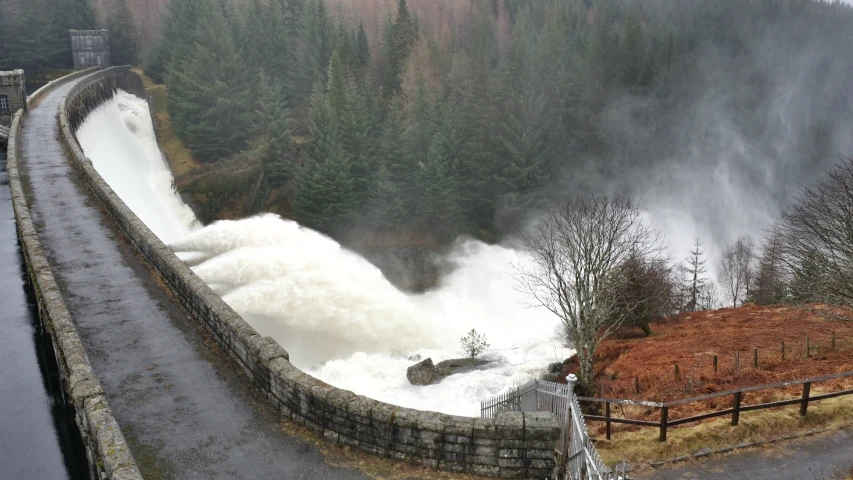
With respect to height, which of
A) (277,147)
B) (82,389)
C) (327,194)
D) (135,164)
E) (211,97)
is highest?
(211,97)

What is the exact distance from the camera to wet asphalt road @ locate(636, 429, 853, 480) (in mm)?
11375

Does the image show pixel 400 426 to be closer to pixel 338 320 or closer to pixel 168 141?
pixel 338 320

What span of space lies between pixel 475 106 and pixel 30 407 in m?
40.7

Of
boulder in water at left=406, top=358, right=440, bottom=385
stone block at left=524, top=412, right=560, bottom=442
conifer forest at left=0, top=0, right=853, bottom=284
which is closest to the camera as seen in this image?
stone block at left=524, top=412, right=560, bottom=442

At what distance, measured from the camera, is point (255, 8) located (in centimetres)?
6675

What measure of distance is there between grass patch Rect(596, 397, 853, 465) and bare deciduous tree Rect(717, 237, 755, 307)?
33.5m

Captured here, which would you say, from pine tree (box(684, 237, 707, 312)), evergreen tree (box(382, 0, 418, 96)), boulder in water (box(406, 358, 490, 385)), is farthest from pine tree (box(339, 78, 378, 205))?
pine tree (box(684, 237, 707, 312))

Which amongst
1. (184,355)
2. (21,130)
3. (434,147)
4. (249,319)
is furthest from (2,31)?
(184,355)

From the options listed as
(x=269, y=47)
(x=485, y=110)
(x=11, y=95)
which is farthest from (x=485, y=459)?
(x=269, y=47)

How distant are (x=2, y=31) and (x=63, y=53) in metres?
5.79

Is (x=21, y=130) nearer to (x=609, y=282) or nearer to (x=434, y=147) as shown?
(x=434, y=147)

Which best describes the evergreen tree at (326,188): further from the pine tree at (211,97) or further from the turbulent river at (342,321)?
the pine tree at (211,97)

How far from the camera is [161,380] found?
40.8 feet

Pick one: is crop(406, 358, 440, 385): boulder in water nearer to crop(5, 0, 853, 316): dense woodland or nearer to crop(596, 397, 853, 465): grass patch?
crop(596, 397, 853, 465): grass patch
